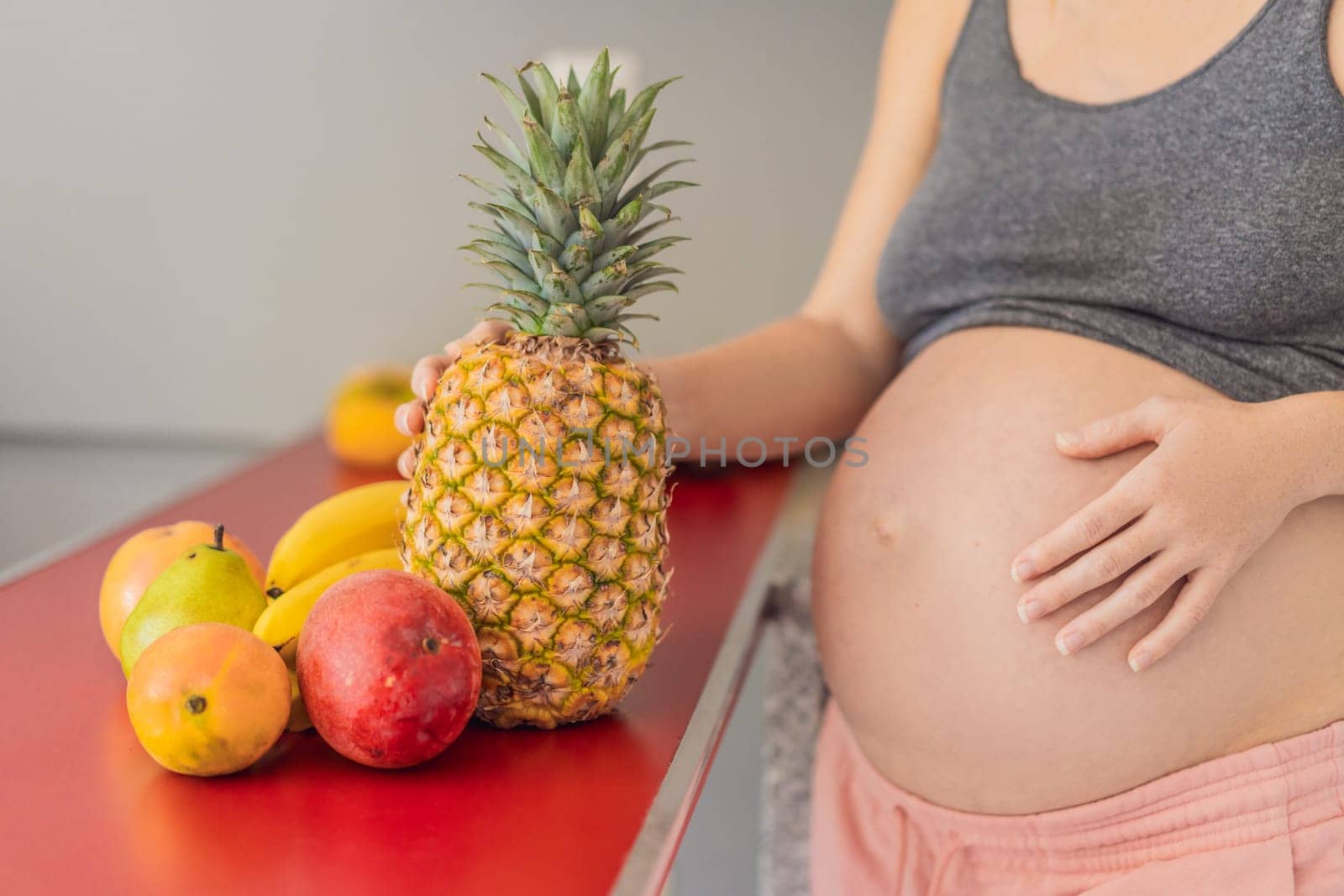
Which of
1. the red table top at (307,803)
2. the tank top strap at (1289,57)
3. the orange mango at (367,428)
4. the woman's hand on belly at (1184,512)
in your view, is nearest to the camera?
the red table top at (307,803)

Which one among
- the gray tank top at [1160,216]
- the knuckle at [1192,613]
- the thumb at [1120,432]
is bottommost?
the knuckle at [1192,613]

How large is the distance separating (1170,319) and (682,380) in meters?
0.45

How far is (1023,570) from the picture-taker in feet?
3.02

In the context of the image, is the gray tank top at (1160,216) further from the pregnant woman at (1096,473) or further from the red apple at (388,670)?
the red apple at (388,670)

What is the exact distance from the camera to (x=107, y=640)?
0.93m

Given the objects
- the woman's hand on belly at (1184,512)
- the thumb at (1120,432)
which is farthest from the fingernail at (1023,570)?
the thumb at (1120,432)

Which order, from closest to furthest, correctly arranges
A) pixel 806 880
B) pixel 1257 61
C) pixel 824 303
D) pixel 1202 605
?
1. pixel 1202 605
2. pixel 1257 61
3. pixel 824 303
4. pixel 806 880

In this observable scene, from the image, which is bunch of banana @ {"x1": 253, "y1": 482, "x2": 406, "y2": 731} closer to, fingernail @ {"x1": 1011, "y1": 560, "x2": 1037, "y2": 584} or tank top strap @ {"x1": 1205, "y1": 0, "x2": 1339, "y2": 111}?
fingernail @ {"x1": 1011, "y1": 560, "x2": 1037, "y2": 584}

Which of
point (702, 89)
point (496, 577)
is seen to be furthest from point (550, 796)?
point (702, 89)

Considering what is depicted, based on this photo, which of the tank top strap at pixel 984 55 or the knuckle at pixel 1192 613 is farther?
the tank top strap at pixel 984 55

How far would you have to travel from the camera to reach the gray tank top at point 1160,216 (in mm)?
994

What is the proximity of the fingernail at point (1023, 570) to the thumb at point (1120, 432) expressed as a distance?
109mm

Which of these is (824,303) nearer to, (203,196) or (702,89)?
(702,89)

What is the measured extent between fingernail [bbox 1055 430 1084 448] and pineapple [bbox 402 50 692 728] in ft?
1.18
